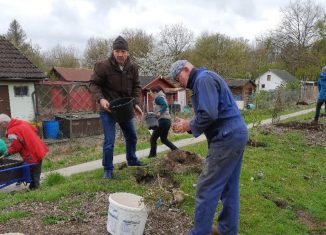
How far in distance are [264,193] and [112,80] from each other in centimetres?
292

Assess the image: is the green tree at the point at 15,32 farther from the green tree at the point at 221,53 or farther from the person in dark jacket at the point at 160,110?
the person in dark jacket at the point at 160,110

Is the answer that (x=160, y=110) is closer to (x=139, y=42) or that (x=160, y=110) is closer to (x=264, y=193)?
(x=264, y=193)

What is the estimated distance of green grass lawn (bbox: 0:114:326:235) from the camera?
16.9ft

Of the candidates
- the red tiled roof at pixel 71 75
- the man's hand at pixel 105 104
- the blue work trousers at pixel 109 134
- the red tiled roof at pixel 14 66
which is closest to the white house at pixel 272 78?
the red tiled roof at pixel 71 75

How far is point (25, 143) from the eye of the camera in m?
7.34

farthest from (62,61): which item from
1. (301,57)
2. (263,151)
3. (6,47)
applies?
(263,151)

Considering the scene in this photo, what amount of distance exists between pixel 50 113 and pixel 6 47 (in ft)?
15.0

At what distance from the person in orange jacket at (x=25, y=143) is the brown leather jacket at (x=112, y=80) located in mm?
1935

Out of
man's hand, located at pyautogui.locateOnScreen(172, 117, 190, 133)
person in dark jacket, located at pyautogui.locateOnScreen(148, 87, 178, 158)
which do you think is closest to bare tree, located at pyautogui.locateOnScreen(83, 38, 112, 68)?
person in dark jacket, located at pyautogui.locateOnScreen(148, 87, 178, 158)

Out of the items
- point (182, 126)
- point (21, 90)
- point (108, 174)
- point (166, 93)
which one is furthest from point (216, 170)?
point (166, 93)

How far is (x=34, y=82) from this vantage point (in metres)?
21.4

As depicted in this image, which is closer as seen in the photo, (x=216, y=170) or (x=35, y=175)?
(x=216, y=170)

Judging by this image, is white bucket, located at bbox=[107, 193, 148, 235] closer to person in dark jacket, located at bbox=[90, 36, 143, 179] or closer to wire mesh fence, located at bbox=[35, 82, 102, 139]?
person in dark jacket, located at bbox=[90, 36, 143, 179]

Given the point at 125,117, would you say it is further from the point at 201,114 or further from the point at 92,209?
the point at 201,114
